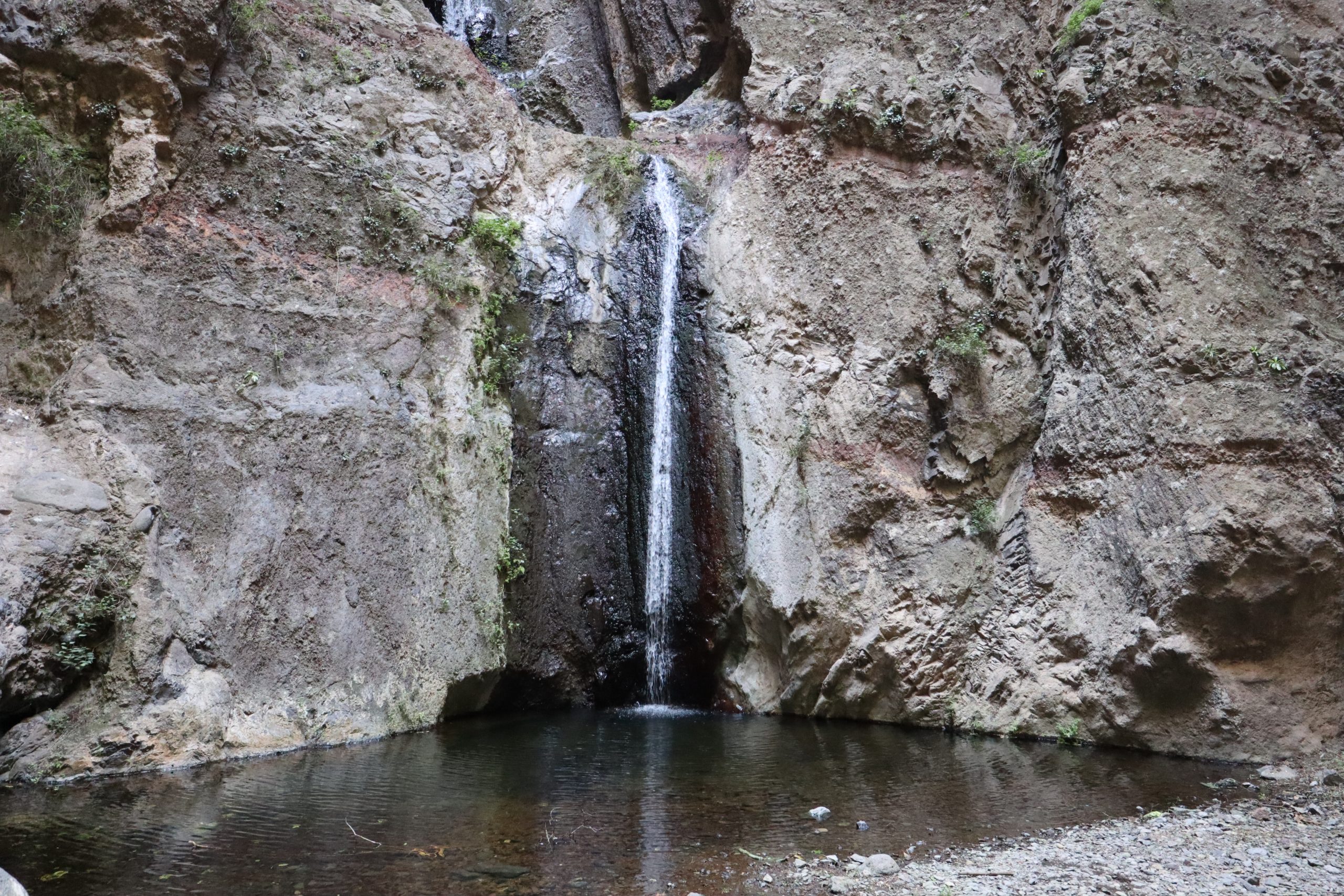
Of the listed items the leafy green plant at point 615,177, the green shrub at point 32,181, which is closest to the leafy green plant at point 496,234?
the leafy green plant at point 615,177

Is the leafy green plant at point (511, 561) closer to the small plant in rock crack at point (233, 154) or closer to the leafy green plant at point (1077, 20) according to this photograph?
the small plant in rock crack at point (233, 154)

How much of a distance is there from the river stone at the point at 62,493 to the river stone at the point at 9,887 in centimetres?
515

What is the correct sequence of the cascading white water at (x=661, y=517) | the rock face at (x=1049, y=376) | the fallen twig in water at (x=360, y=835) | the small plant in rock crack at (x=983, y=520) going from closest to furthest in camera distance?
the fallen twig in water at (x=360, y=835)
the rock face at (x=1049, y=376)
the small plant in rock crack at (x=983, y=520)
the cascading white water at (x=661, y=517)

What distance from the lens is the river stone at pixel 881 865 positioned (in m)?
5.36

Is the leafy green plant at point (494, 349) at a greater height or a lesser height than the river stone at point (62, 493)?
greater

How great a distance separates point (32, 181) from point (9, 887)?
29.3ft

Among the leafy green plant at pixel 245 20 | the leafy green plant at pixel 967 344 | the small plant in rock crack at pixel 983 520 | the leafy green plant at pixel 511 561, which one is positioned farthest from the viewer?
the leafy green plant at pixel 245 20

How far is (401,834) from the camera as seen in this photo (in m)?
6.31

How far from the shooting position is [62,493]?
854cm

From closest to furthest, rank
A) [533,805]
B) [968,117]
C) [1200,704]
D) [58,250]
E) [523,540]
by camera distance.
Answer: [533,805] → [1200,704] → [58,250] → [523,540] → [968,117]

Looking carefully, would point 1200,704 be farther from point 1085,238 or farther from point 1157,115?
point 1157,115

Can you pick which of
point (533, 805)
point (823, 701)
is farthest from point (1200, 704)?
point (533, 805)

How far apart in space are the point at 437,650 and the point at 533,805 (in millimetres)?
3974

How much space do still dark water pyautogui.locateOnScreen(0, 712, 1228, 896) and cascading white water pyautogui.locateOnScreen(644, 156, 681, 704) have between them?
2604 millimetres
